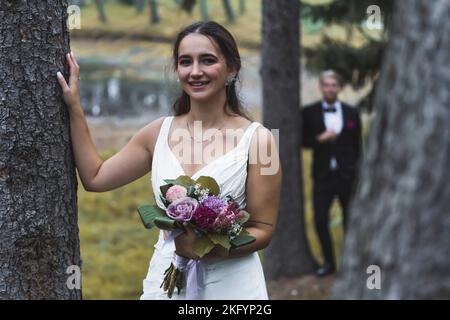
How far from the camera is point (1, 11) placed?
3.45 m

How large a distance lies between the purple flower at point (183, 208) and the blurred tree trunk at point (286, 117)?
18.1ft

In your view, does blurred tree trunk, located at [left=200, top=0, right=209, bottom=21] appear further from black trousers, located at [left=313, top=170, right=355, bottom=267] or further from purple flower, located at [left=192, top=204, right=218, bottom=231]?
purple flower, located at [left=192, top=204, right=218, bottom=231]

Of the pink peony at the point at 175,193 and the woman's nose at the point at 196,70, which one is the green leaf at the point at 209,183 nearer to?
the pink peony at the point at 175,193

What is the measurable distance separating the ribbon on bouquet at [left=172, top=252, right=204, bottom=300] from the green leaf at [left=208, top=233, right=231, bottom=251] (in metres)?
0.26

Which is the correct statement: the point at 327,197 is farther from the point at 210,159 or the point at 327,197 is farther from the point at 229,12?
the point at 229,12

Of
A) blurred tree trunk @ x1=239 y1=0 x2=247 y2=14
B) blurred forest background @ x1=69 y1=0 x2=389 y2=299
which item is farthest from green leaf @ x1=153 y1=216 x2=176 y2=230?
blurred tree trunk @ x1=239 y1=0 x2=247 y2=14

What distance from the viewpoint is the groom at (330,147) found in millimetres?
8844

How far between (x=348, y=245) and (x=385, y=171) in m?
0.28

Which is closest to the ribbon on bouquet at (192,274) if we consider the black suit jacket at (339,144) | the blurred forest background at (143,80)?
the blurred forest background at (143,80)

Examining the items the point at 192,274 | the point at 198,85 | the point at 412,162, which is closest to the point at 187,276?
the point at 192,274

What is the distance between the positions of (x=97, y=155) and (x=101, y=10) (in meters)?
21.5

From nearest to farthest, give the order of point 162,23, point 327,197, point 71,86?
1. point 71,86
2. point 327,197
3. point 162,23

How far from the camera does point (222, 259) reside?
12.3 feet

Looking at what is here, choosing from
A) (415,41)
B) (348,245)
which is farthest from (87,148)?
(415,41)
